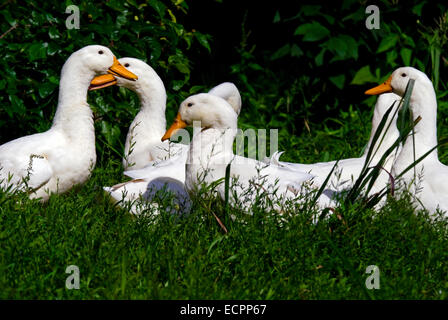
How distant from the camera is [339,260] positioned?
3.36 m

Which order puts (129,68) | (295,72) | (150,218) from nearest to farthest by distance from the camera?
(150,218) → (129,68) → (295,72)

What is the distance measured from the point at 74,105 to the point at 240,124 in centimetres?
247

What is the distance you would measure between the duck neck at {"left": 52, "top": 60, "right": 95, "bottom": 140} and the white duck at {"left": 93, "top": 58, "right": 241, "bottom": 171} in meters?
0.53

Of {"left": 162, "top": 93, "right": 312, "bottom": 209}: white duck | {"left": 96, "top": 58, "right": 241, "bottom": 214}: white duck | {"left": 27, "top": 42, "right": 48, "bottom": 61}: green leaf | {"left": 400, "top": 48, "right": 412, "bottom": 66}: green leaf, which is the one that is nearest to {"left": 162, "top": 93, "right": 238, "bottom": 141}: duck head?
{"left": 162, "top": 93, "right": 312, "bottom": 209}: white duck

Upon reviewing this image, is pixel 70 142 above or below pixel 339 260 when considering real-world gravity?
above

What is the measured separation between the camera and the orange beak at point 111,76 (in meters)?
A: 4.93

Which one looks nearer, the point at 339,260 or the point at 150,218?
the point at 339,260

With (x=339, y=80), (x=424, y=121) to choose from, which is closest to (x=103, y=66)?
(x=424, y=121)

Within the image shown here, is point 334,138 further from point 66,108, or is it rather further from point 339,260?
point 339,260

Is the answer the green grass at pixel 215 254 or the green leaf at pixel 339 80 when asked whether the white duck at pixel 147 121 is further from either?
the green leaf at pixel 339 80

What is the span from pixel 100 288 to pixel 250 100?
4.38 meters

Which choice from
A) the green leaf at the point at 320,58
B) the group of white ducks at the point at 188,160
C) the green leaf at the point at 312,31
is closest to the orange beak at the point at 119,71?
the group of white ducks at the point at 188,160

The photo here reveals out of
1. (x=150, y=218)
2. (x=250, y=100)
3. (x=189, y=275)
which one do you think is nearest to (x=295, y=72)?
(x=250, y=100)
